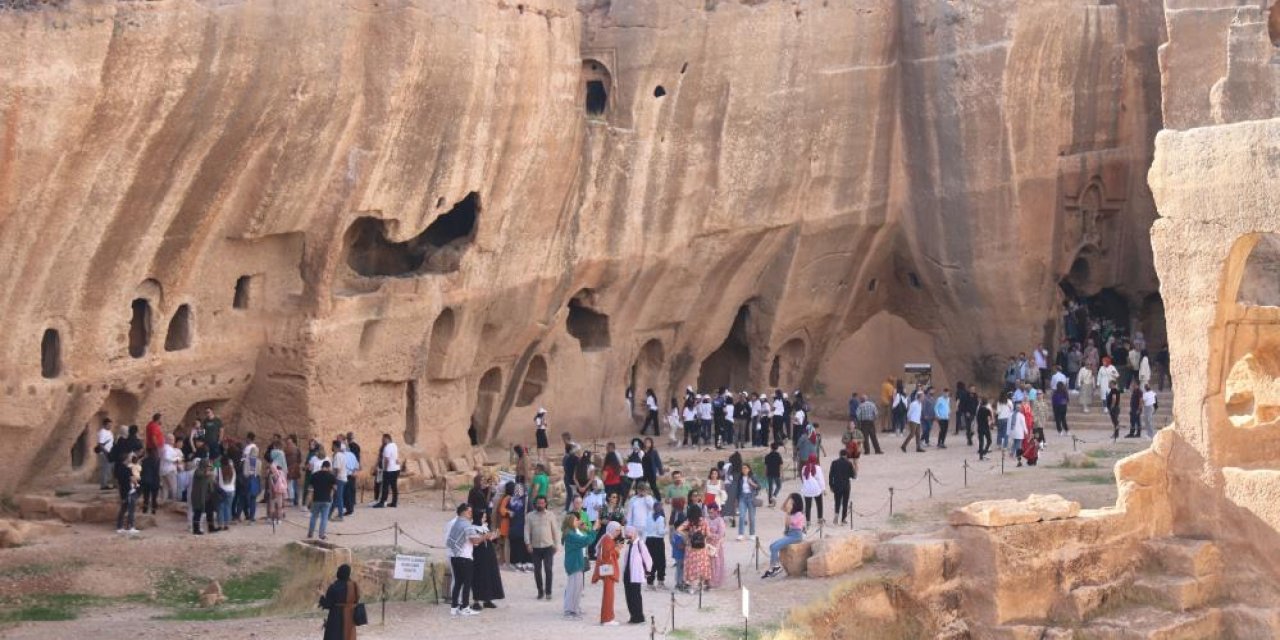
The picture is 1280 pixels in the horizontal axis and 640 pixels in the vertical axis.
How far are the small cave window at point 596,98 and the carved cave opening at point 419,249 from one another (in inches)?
119

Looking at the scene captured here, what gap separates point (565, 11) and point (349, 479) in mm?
8250

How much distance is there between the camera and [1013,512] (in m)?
23.1

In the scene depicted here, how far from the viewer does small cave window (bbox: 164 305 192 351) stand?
27.4 m

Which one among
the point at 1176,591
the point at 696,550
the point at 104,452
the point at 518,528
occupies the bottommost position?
the point at 1176,591

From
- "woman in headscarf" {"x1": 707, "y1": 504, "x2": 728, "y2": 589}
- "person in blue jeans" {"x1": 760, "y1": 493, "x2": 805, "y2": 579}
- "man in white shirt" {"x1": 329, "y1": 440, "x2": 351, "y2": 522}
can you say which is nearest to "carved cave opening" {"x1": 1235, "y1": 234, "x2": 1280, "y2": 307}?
"person in blue jeans" {"x1": 760, "y1": 493, "x2": 805, "y2": 579}

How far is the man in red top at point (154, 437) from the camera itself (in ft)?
84.3

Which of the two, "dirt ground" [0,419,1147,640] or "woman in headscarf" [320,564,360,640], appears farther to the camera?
"dirt ground" [0,419,1147,640]

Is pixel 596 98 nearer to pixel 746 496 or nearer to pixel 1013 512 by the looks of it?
pixel 746 496

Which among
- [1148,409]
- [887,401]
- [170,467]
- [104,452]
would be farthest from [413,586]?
[887,401]

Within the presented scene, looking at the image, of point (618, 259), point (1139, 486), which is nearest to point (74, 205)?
point (618, 259)

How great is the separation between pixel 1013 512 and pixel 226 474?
375 inches

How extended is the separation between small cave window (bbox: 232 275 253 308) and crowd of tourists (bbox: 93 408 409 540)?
1.62 metres

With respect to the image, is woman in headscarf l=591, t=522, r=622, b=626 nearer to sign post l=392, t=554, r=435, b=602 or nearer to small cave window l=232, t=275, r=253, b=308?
sign post l=392, t=554, r=435, b=602

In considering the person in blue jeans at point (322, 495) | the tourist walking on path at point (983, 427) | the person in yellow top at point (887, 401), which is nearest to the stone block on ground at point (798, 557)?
the person in blue jeans at point (322, 495)
